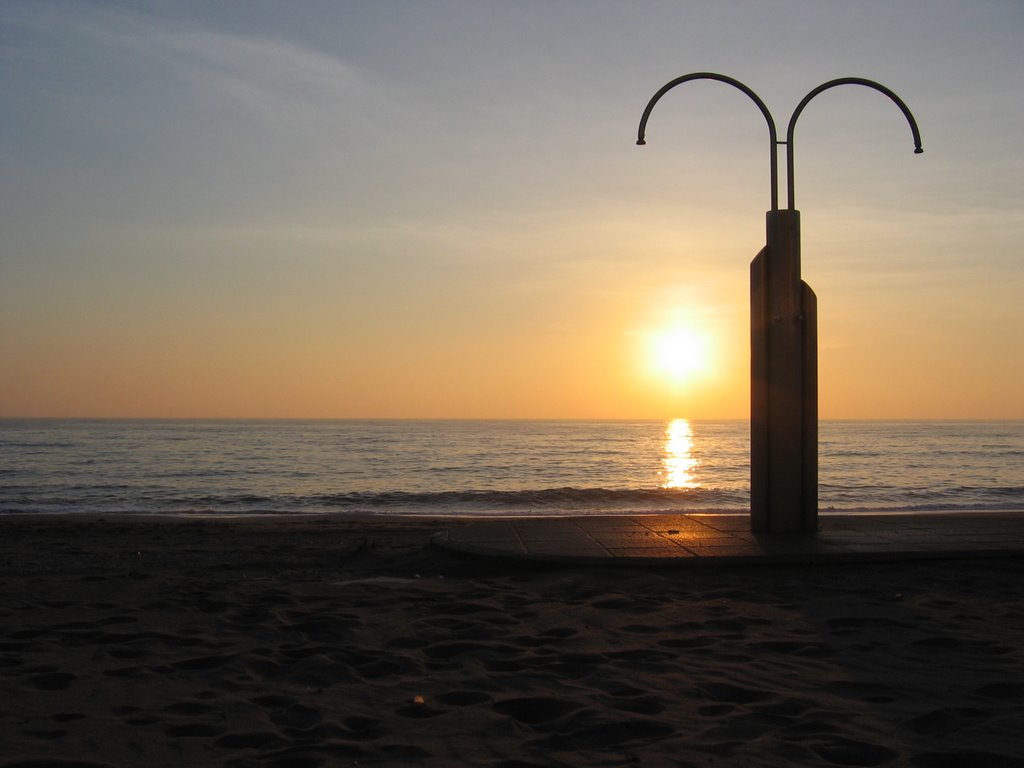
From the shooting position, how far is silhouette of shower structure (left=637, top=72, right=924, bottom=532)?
902 cm

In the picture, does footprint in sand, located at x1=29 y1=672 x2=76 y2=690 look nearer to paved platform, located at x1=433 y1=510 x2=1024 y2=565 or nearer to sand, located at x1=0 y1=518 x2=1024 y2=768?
sand, located at x1=0 y1=518 x2=1024 y2=768

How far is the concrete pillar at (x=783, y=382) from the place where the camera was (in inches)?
355

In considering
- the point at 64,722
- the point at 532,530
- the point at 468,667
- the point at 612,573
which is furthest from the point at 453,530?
the point at 64,722

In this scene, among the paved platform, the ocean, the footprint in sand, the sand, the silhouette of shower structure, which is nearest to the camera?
the sand

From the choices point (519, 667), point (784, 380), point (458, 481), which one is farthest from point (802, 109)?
point (458, 481)

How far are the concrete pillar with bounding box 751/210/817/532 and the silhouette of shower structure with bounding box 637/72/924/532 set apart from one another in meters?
0.01

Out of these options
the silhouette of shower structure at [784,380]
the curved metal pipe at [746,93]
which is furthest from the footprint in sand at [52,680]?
the curved metal pipe at [746,93]

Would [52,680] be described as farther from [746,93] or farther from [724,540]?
[746,93]

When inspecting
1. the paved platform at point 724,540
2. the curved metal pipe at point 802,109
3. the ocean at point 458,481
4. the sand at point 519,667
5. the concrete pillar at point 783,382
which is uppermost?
the curved metal pipe at point 802,109

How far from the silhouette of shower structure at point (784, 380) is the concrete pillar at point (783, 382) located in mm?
10

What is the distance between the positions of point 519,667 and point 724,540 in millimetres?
4390

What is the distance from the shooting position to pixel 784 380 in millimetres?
9023

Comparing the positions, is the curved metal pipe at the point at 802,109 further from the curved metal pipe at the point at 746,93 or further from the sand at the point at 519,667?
the sand at the point at 519,667

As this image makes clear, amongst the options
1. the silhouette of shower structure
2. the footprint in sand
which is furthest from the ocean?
the footprint in sand
